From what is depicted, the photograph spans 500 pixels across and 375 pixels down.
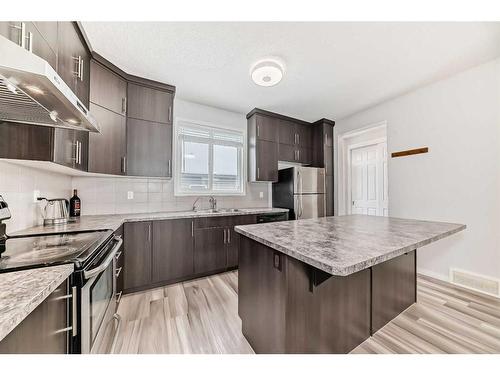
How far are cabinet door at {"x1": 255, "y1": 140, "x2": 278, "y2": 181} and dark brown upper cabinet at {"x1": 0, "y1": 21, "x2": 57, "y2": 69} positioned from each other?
260cm

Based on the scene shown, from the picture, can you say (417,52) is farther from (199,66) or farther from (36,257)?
(36,257)

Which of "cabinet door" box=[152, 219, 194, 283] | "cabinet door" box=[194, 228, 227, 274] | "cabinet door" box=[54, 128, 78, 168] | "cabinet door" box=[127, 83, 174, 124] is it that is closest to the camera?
"cabinet door" box=[54, 128, 78, 168]

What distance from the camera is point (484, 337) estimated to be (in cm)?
153

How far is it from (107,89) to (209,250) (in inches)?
89.3

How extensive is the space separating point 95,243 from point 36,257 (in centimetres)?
27

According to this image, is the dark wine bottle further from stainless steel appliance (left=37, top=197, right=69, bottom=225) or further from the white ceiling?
the white ceiling

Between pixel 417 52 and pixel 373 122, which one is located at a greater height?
pixel 417 52

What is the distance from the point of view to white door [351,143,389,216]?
137 inches

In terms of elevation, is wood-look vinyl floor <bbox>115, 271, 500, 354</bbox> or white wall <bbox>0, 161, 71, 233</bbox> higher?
white wall <bbox>0, 161, 71, 233</bbox>

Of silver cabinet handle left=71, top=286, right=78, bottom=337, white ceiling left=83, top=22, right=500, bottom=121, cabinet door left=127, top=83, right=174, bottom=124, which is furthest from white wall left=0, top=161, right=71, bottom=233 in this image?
white ceiling left=83, top=22, right=500, bottom=121

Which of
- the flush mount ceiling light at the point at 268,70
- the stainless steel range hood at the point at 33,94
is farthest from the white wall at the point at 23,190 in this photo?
the flush mount ceiling light at the point at 268,70

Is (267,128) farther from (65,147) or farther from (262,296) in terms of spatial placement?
(262,296)

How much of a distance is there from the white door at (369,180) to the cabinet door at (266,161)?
169 centimetres
